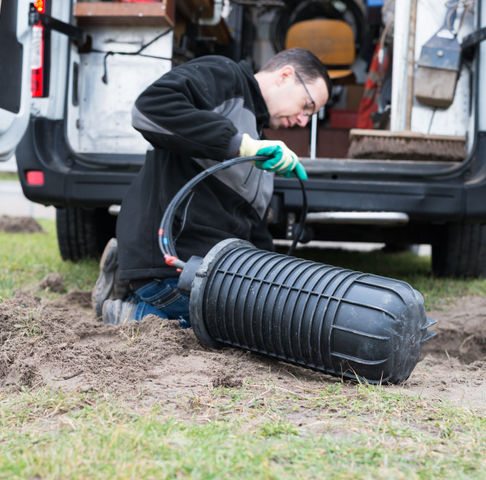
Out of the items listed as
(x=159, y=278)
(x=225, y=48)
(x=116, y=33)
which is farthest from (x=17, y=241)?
(x=159, y=278)

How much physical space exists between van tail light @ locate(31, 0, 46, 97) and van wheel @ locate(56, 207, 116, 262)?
105 cm

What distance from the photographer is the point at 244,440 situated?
4.12 feet

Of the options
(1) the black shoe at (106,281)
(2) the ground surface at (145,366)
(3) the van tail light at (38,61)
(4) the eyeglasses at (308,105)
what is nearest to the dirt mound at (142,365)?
(2) the ground surface at (145,366)

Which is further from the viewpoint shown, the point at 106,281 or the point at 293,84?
the point at 106,281

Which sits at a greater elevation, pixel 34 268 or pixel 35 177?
pixel 35 177

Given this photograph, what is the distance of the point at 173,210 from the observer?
1996 millimetres

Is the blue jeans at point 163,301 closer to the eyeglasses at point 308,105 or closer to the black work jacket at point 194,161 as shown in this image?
the black work jacket at point 194,161

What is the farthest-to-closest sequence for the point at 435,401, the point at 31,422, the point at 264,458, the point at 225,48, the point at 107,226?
the point at 225,48 < the point at 107,226 < the point at 435,401 < the point at 31,422 < the point at 264,458

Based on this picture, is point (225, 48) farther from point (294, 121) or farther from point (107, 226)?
point (294, 121)

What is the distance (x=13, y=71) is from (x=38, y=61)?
64 centimetres

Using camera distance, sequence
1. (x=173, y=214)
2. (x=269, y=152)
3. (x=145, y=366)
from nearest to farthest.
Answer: (x=145, y=366) → (x=173, y=214) → (x=269, y=152)

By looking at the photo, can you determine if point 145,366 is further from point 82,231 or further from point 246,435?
point 82,231

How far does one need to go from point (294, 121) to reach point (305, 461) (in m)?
1.59

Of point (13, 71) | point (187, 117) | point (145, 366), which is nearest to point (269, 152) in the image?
point (187, 117)
